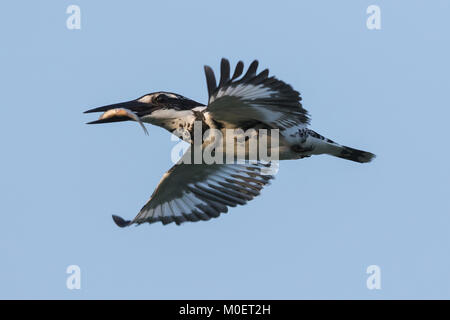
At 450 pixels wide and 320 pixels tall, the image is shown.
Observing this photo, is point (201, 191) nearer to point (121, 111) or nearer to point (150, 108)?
point (150, 108)

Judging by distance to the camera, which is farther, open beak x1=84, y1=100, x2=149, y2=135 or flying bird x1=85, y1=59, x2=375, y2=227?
open beak x1=84, y1=100, x2=149, y2=135

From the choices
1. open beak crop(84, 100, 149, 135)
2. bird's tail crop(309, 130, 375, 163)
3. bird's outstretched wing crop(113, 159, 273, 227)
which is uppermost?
open beak crop(84, 100, 149, 135)

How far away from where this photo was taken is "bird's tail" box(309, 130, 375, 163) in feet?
24.9

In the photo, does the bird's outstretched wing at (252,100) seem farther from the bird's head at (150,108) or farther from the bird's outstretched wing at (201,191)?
the bird's outstretched wing at (201,191)

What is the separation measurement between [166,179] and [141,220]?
47 cm

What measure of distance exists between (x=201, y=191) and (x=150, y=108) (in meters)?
1.16

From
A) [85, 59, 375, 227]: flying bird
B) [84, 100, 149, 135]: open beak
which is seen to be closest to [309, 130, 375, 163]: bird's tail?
[85, 59, 375, 227]: flying bird

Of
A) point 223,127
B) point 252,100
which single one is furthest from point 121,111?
point 252,100

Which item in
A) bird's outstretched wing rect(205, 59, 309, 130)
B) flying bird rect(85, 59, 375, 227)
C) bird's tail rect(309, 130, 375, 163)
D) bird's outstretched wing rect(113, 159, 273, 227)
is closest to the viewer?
bird's outstretched wing rect(205, 59, 309, 130)

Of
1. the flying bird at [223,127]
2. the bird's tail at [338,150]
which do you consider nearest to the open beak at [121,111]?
the flying bird at [223,127]

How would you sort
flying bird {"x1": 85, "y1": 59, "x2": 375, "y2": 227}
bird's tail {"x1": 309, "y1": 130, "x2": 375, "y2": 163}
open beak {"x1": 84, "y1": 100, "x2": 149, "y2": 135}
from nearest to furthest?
flying bird {"x1": 85, "y1": 59, "x2": 375, "y2": 227}
open beak {"x1": 84, "y1": 100, "x2": 149, "y2": 135}
bird's tail {"x1": 309, "y1": 130, "x2": 375, "y2": 163}

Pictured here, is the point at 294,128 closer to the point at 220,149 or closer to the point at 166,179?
the point at 220,149

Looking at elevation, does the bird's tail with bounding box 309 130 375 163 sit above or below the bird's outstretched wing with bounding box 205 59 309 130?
below

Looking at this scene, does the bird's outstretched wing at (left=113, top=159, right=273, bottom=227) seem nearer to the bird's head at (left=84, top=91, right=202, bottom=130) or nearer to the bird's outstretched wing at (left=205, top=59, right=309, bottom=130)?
the bird's head at (left=84, top=91, right=202, bottom=130)
